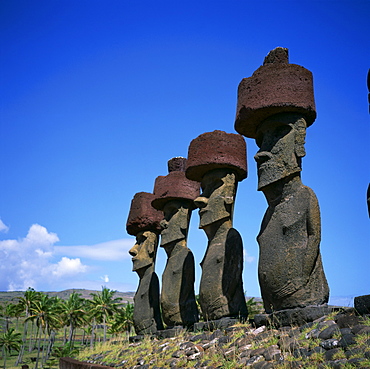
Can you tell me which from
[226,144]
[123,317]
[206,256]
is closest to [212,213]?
[206,256]

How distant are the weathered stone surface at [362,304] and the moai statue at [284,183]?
1115 mm

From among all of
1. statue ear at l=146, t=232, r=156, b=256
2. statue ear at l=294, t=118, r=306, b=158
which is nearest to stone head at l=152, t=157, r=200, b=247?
statue ear at l=146, t=232, r=156, b=256

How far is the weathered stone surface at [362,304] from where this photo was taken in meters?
5.12

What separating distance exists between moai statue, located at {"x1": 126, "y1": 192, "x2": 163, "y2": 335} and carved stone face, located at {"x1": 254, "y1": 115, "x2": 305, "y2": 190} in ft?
19.1

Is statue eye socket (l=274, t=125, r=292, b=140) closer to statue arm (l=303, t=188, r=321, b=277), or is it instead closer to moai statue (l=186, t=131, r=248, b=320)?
statue arm (l=303, t=188, r=321, b=277)

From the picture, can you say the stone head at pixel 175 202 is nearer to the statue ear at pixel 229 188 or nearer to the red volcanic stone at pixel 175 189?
the red volcanic stone at pixel 175 189

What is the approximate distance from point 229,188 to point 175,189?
2.43 m

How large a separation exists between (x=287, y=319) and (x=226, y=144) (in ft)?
13.9

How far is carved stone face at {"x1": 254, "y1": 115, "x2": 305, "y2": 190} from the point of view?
7.13 meters

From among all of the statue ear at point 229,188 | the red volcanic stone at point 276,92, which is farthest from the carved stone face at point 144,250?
the red volcanic stone at point 276,92

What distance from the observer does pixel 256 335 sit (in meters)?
6.32

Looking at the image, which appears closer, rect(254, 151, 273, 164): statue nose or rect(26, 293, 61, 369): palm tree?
rect(254, 151, 273, 164): statue nose

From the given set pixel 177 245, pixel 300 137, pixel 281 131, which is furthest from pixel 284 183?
pixel 177 245

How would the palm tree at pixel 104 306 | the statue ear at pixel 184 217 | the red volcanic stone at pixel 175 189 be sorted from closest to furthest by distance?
the statue ear at pixel 184 217 < the red volcanic stone at pixel 175 189 < the palm tree at pixel 104 306
